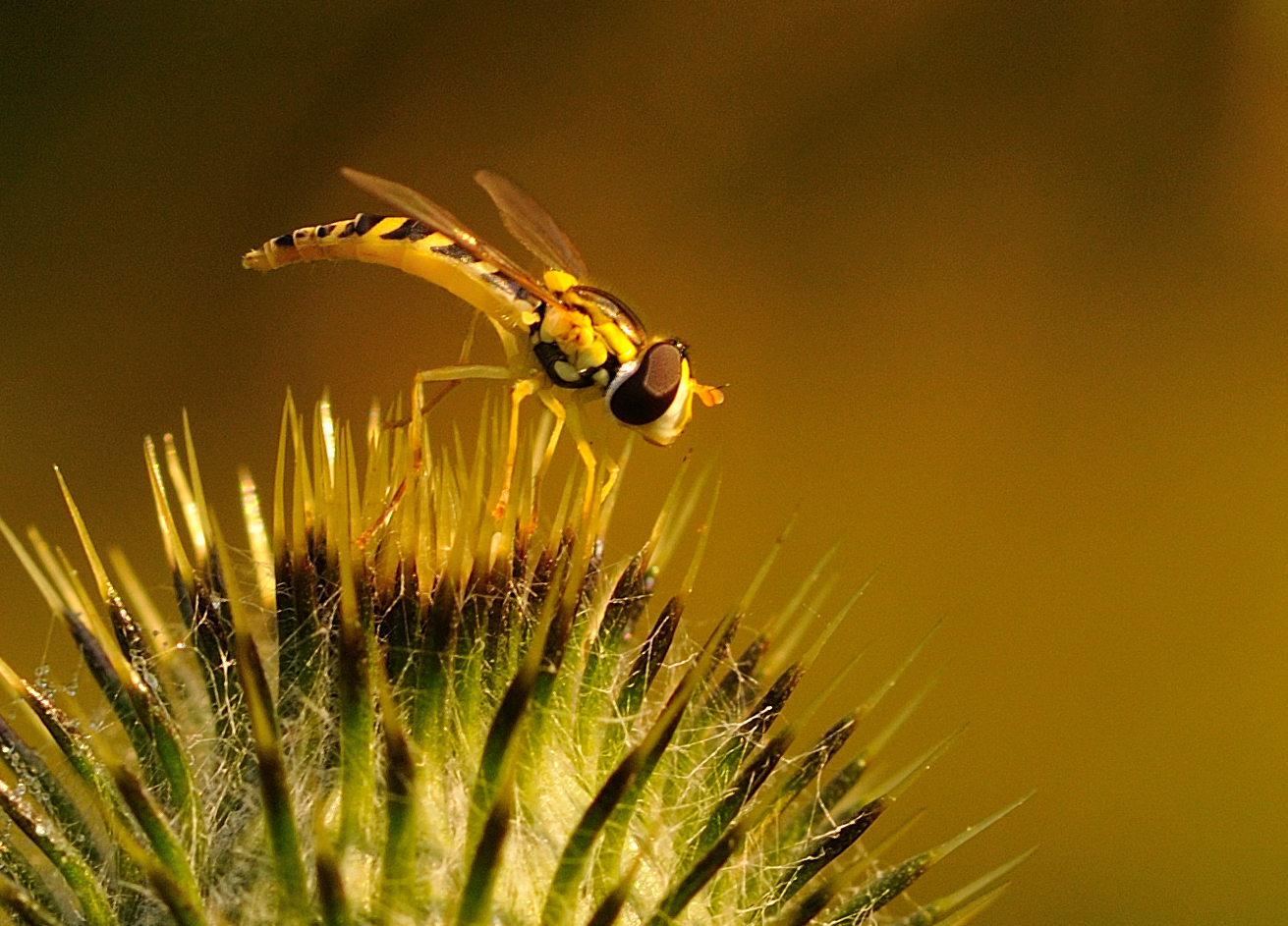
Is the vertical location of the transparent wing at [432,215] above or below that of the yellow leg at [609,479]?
above

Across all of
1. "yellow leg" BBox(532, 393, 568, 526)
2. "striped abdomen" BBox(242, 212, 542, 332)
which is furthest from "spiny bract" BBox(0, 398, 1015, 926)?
"striped abdomen" BBox(242, 212, 542, 332)

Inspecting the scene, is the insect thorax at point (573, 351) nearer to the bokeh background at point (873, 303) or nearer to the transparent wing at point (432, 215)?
the transparent wing at point (432, 215)

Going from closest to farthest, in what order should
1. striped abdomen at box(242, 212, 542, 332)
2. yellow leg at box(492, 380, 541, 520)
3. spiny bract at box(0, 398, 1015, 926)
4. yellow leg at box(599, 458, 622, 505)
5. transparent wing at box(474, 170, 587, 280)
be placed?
1. spiny bract at box(0, 398, 1015, 926)
2. yellow leg at box(492, 380, 541, 520)
3. yellow leg at box(599, 458, 622, 505)
4. striped abdomen at box(242, 212, 542, 332)
5. transparent wing at box(474, 170, 587, 280)

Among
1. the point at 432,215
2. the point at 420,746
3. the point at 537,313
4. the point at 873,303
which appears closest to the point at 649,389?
the point at 537,313

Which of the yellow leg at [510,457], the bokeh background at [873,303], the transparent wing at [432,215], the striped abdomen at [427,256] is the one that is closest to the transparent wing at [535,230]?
the striped abdomen at [427,256]

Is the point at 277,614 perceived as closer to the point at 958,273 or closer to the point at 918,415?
the point at 918,415

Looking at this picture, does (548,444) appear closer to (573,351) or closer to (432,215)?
(573,351)

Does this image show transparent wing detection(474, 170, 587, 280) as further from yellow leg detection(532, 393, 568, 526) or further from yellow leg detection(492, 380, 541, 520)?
yellow leg detection(492, 380, 541, 520)
